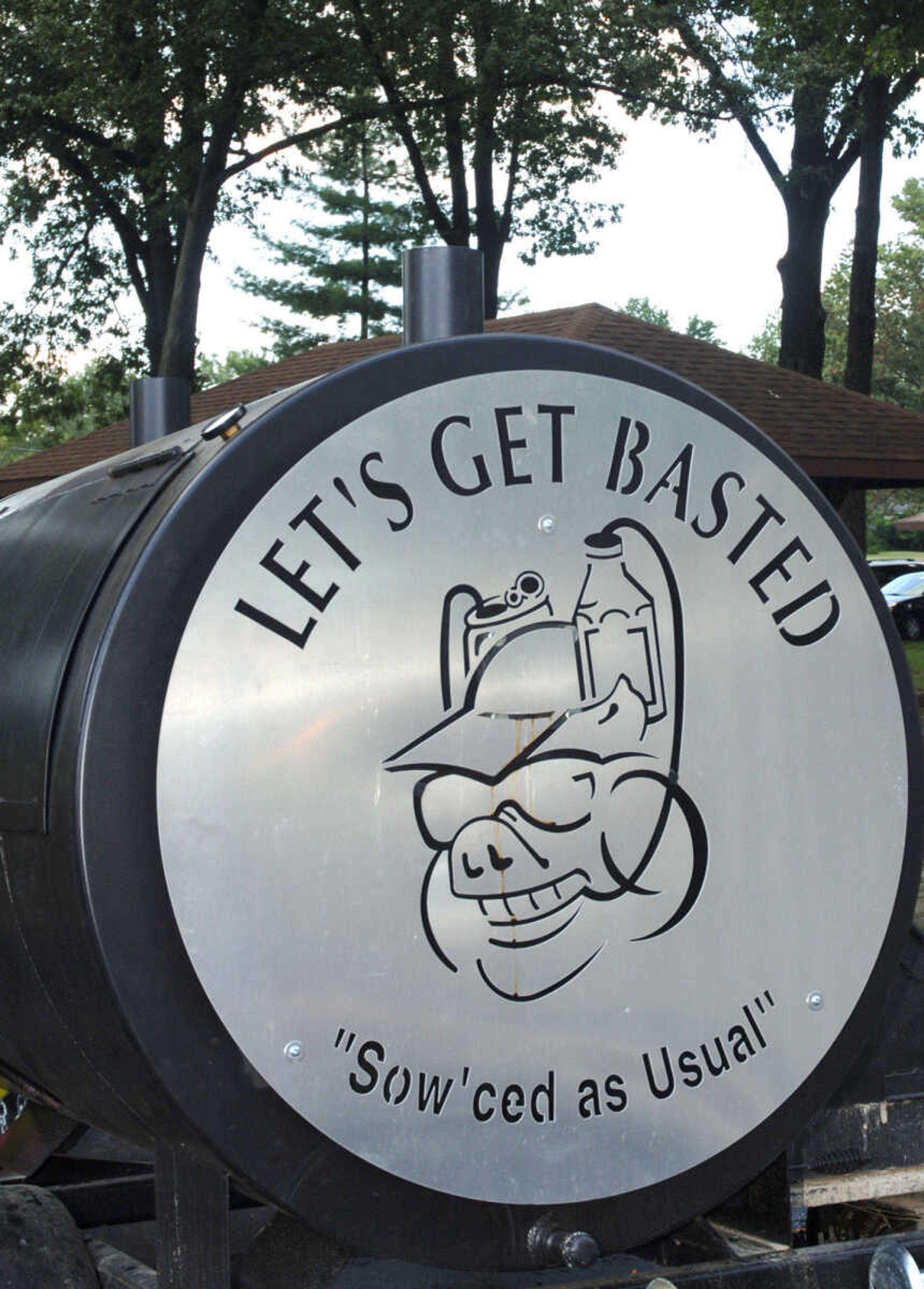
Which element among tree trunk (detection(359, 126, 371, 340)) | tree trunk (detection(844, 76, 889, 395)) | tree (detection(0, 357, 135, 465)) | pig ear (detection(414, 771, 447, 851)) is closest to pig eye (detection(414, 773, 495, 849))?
pig ear (detection(414, 771, 447, 851))

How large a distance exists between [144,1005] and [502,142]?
2487 cm

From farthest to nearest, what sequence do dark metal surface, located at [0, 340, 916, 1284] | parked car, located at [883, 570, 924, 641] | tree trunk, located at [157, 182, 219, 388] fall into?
parked car, located at [883, 570, 924, 641] < tree trunk, located at [157, 182, 219, 388] < dark metal surface, located at [0, 340, 916, 1284]

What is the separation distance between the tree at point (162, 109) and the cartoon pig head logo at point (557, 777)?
730 inches

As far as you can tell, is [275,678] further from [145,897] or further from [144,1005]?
[144,1005]

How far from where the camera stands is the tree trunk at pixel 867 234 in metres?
20.8

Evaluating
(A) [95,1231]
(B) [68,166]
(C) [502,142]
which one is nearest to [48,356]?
(B) [68,166]

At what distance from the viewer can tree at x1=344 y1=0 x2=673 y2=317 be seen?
71.3 feet

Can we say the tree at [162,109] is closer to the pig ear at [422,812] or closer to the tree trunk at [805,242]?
the tree trunk at [805,242]

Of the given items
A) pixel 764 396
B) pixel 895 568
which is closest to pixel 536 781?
pixel 764 396

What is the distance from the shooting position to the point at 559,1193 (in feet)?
7.99

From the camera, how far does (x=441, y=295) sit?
108 inches

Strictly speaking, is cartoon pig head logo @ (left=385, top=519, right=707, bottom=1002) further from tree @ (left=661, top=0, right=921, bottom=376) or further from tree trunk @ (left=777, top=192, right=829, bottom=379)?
tree trunk @ (left=777, top=192, right=829, bottom=379)

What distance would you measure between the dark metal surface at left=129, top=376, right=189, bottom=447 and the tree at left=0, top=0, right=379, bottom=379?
1630 centimetres

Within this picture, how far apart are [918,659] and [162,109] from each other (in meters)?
15.4
